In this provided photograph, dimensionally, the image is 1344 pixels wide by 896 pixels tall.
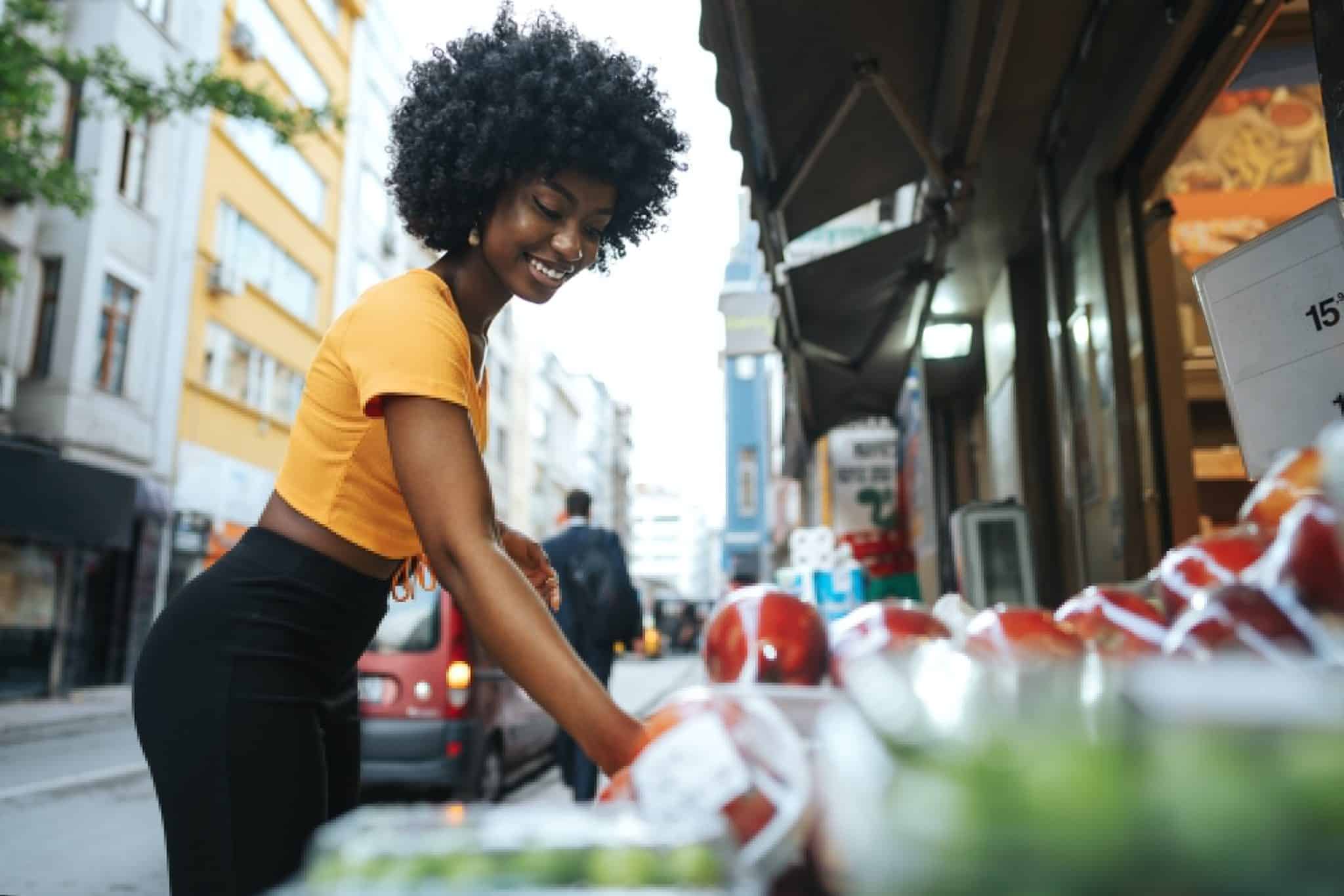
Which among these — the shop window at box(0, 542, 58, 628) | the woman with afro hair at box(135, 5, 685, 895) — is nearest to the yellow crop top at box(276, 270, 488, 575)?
the woman with afro hair at box(135, 5, 685, 895)

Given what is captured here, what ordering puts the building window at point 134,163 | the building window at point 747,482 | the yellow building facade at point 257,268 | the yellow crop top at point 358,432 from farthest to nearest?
1. the building window at point 747,482
2. the yellow building facade at point 257,268
3. the building window at point 134,163
4. the yellow crop top at point 358,432

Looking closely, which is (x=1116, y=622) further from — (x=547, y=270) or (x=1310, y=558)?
(x=547, y=270)

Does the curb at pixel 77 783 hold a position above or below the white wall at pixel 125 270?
below

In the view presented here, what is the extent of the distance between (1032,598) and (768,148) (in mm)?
2676

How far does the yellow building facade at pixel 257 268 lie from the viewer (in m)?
19.4

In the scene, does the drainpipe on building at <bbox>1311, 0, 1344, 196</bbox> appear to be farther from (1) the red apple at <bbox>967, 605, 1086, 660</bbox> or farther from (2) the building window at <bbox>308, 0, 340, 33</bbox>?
(2) the building window at <bbox>308, 0, 340, 33</bbox>

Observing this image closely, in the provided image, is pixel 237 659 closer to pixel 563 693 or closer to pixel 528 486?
pixel 563 693

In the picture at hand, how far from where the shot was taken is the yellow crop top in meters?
1.35

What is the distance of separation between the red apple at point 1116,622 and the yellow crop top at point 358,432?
756mm

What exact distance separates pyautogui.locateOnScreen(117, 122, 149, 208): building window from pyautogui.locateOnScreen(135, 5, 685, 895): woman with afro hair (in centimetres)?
1777

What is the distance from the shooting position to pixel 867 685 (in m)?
0.59

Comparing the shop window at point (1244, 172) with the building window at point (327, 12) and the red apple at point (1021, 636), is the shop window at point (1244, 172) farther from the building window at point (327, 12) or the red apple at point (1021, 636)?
the building window at point (327, 12)

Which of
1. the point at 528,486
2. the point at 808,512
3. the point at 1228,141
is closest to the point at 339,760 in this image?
the point at 1228,141

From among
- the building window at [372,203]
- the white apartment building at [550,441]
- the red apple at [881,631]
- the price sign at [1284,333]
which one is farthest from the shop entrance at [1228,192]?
the white apartment building at [550,441]
